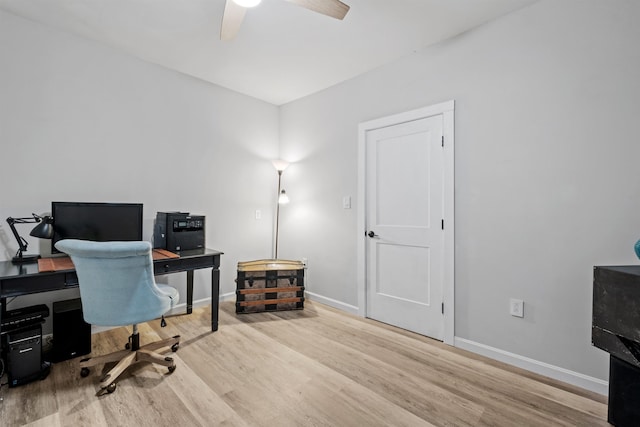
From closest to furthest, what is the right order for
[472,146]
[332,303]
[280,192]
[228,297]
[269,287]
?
1. [472,146]
2. [269,287]
3. [332,303]
4. [228,297]
5. [280,192]

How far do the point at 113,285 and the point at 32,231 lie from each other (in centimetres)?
80

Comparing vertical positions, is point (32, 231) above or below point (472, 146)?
below

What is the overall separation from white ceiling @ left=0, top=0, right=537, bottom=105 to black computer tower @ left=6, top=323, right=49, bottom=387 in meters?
2.23

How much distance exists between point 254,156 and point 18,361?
107 inches

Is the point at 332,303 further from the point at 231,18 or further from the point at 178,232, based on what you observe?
the point at 231,18

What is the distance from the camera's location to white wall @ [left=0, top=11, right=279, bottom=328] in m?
2.22

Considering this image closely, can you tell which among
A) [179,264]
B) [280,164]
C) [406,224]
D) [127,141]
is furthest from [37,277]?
[406,224]

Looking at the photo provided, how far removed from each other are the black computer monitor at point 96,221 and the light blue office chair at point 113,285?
57 centimetres

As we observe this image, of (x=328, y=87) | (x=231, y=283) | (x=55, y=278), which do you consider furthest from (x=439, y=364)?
(x=328, y=87)

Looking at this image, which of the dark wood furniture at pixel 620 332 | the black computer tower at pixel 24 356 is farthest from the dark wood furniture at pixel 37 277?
Answer: the dark wood furniture at pixel 620 332

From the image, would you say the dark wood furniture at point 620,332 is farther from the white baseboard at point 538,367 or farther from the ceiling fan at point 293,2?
the ceiling fan at point 293,2

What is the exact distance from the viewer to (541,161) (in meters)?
2.01

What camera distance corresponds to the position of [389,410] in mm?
1640

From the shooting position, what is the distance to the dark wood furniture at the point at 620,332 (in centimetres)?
136
